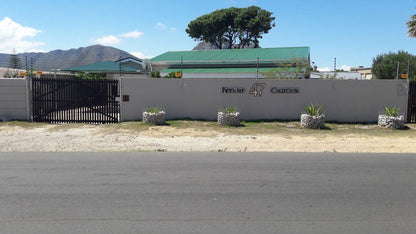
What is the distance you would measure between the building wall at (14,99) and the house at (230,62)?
44.6 feet

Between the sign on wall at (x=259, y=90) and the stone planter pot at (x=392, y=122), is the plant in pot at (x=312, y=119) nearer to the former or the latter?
the sign on wall at (x=259, y=90)

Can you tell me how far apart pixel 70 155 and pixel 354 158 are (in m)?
7.24

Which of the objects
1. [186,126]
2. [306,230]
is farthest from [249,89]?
[306,230]

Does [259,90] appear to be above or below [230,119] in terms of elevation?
above

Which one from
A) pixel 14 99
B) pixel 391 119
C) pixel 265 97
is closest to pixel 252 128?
pixel 265 97

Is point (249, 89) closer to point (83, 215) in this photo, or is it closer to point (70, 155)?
point (70, 155)

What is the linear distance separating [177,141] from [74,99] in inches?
273

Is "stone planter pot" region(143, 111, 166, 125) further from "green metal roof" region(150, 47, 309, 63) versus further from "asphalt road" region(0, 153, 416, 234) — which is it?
"green metal roof" region(150, 47, 309, 63)

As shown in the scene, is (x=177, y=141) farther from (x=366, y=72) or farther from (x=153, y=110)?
(x=366, y=72)

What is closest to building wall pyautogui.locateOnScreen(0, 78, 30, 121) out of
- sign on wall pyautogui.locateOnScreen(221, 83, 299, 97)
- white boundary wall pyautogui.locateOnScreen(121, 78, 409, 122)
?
white boundary wall pyautogui.locateOnScreen(121, 78, 409, 122)

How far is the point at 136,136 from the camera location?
13195 mm

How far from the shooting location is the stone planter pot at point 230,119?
1538 cm

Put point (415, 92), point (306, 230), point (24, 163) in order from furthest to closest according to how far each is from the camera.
A: 1. point (415, 92)
2. point (24, 163)
3. point (306, 230)

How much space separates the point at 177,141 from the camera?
40.0 ft
